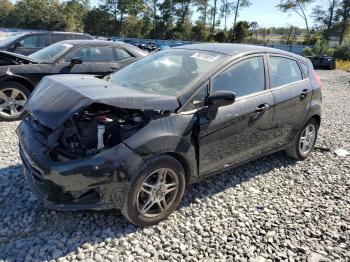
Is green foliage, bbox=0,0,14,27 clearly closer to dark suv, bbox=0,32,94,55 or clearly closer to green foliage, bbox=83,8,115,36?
green foliage, bbox=83,8,115,36

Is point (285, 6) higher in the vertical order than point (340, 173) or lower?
higher

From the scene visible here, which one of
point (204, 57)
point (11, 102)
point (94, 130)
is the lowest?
point (11, 102)

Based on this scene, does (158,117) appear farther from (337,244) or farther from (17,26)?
(17,26)

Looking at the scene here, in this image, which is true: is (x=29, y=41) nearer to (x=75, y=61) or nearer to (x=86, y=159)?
(x=75, y=61)

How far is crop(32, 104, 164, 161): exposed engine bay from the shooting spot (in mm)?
3066

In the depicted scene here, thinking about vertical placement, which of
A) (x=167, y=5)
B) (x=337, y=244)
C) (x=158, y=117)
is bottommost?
(x=337, y=244)

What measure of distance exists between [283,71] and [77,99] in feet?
9.64

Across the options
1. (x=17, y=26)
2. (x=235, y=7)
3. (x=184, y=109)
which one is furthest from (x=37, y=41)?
(x=17, y=26)

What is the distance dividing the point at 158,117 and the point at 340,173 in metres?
3.21

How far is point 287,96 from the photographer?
15.1 ft

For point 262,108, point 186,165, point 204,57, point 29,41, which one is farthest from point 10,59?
point 262,108

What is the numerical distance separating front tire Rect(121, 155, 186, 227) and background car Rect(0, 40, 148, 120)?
3.18m

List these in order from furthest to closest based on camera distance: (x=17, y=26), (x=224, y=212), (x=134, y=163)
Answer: (x=17, y=26), (x=224, y=212), (x=134, y=163)

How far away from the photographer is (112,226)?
11.1 ft
